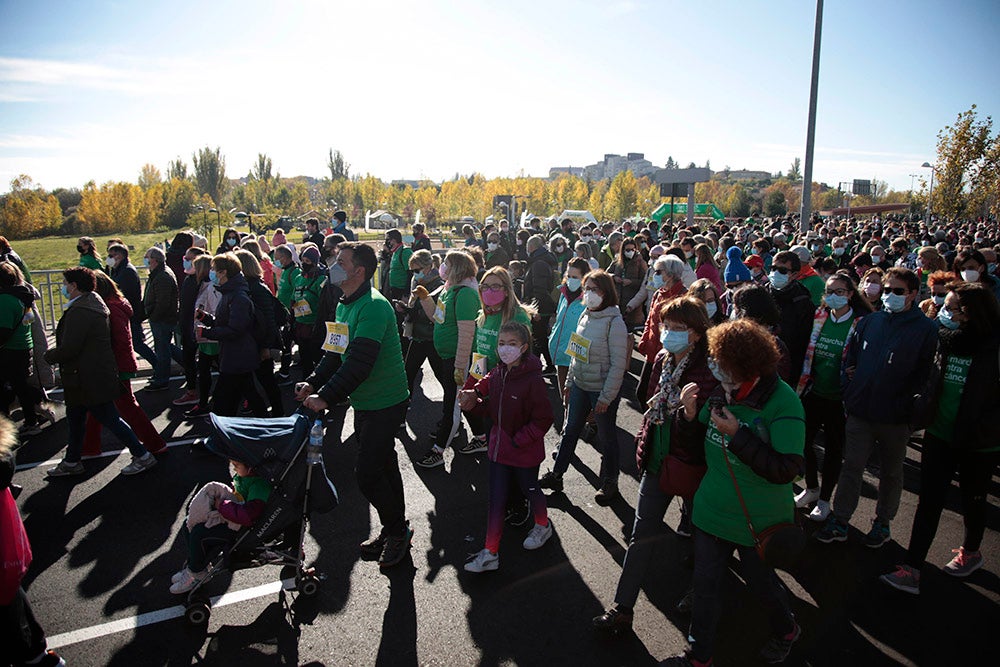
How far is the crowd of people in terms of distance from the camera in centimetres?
287

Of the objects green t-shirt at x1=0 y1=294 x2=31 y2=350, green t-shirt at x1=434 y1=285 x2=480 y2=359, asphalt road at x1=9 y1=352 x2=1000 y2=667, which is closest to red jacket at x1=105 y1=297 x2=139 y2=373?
green t-shirt at x1=0 y1=294 x2=31 y2=350

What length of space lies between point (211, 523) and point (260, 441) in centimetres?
56

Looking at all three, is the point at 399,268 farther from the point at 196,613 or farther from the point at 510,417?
the point at 196,613

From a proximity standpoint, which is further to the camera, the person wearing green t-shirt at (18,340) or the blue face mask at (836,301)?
the person wearing green t-shirt at (18,340)

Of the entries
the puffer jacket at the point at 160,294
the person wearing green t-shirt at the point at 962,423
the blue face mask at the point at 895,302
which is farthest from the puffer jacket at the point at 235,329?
the person wearing green t-shirt at the point at 962,423

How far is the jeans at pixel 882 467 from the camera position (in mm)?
4130

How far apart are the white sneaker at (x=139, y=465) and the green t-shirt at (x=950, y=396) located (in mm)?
6594

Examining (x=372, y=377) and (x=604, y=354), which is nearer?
(x=372, y=377)

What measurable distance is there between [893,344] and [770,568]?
2.02m

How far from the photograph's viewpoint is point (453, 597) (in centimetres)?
383

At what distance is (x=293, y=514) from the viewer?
3.71m

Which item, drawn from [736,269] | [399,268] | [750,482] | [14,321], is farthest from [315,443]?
[736,269]

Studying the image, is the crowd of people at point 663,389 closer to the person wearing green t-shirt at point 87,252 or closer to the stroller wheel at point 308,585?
the stroller wheel at point 308,585

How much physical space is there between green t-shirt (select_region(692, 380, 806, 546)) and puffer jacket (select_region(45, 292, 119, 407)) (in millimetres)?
5202
